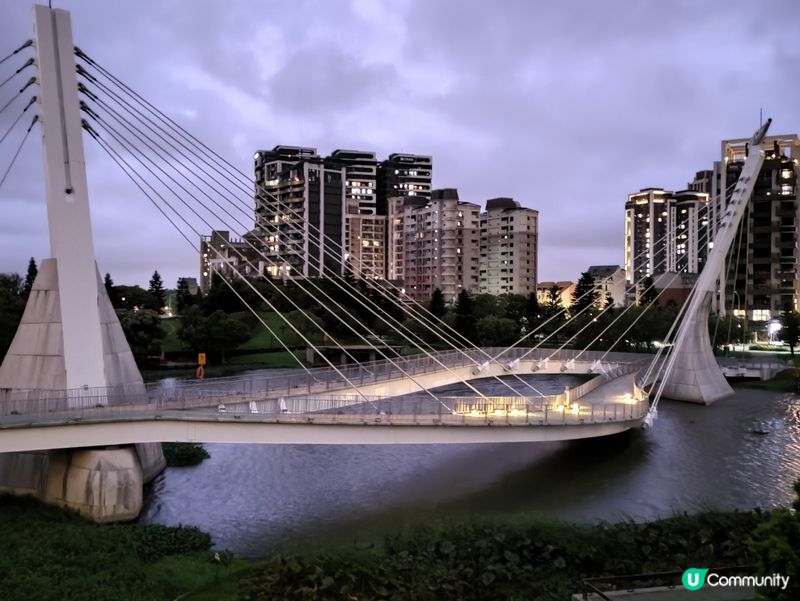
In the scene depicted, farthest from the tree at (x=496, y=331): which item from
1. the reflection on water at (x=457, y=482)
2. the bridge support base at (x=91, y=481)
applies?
the bridge support base at (x=91, y=481)

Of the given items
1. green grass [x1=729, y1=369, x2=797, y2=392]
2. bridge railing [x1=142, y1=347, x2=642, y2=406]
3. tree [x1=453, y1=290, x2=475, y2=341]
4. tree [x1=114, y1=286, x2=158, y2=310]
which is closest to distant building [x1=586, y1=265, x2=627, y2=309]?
tree [x1=453, y1=290, x2=475, y2=341]

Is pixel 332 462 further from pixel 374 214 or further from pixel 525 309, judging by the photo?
pixel 374 214

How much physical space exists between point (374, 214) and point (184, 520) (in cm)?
12145

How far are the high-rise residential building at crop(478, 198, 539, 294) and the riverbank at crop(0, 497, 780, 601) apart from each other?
94.6 m

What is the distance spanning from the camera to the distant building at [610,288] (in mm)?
89575

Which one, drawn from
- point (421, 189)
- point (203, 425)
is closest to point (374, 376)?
point (203, 425)

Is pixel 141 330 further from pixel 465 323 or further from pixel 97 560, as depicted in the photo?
pixel 97 560

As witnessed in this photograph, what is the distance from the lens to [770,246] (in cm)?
7944

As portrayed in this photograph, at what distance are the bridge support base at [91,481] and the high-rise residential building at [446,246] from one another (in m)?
91.5

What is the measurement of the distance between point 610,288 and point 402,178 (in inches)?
2199

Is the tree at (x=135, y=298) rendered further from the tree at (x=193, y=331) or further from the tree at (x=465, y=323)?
the tree at (x=465, y=323)

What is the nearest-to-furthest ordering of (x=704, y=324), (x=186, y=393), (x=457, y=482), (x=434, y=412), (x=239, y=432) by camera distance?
1. (x=239, y=432)
2. (x=186, y=393)
3. (x=434, y=412)
4. (x=457, y=482)
5. (x=704, y=324)

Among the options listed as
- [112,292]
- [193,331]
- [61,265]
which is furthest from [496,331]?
[61,265]

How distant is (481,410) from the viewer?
24.6 meters
